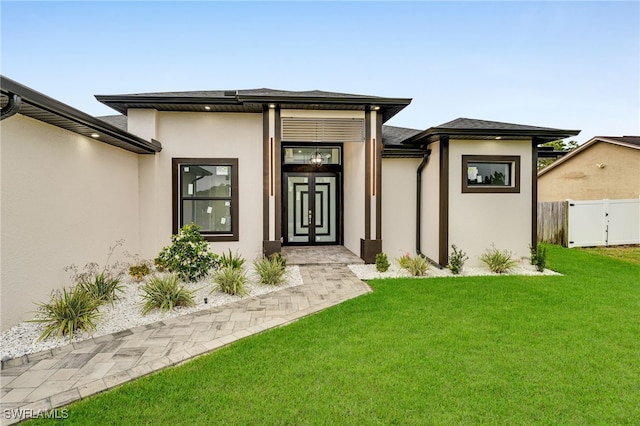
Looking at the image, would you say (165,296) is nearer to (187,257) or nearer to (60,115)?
(187,257)

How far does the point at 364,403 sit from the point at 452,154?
21.1 feet

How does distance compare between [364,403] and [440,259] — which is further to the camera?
[440,259]

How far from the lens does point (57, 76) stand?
42.9 feet

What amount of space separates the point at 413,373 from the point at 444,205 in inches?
207

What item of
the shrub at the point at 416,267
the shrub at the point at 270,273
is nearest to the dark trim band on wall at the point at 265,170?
the shrub at the point at 270,273

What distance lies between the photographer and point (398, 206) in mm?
8555

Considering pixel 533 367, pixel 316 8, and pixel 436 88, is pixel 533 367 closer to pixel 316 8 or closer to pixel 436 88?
pixel 316 8

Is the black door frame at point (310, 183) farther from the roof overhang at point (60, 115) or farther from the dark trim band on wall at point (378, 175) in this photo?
the roof overhang at point (60, 115)

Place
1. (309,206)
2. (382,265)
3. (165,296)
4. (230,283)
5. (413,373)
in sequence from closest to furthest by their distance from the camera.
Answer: (413,373) < (165,296) < (230,283) < (382,265) < (309,206)

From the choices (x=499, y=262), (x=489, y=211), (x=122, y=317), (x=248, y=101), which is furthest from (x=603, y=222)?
(x=122, y=317)

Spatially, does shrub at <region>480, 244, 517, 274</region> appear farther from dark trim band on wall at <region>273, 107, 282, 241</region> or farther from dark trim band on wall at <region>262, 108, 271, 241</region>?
dark trim band on wall at <region>262, 108, 271, 241</region>

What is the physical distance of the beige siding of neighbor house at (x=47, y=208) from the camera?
386 cm

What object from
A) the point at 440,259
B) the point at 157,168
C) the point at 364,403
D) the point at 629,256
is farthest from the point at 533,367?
the point at 629,256

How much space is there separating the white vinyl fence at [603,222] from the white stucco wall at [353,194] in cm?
813
